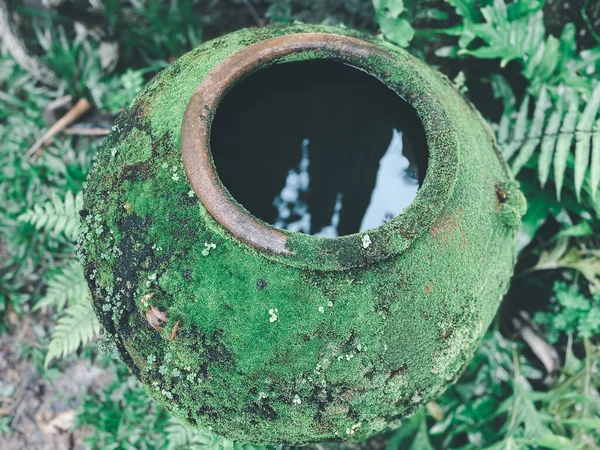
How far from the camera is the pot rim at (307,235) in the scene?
1127 millimetres

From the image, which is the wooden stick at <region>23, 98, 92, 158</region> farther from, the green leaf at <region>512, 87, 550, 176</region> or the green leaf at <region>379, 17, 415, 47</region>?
the green leaf at <region>512, 87, 550, 176</region>

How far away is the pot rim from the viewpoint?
3.70ft

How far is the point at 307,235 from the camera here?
115 cm

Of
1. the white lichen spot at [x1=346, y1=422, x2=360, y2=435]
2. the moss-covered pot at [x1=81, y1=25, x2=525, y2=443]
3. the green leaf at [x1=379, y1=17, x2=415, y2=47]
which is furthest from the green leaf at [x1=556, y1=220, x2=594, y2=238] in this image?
the white lichen spot at [x1=346, y1=422, x2=360, y2=435]

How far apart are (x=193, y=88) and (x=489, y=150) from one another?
88cm

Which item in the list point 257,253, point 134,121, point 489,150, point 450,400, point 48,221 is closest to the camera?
point 257,253

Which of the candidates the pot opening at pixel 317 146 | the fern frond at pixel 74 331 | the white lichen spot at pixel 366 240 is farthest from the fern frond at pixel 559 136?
the fern frond at pixel 74 331

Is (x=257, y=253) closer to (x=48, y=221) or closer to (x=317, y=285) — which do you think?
(x=317, y=285)

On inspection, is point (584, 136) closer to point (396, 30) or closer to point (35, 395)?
point (396, 30)

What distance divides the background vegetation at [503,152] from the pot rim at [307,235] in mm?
724

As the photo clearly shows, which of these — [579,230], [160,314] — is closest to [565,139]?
[579,230]

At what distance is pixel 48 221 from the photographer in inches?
82.7

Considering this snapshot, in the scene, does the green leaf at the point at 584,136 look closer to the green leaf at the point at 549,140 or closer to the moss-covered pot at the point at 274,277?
the green leaf at the point at 549,140

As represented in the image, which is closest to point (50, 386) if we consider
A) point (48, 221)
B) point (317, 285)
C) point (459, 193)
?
point (48, 221)
